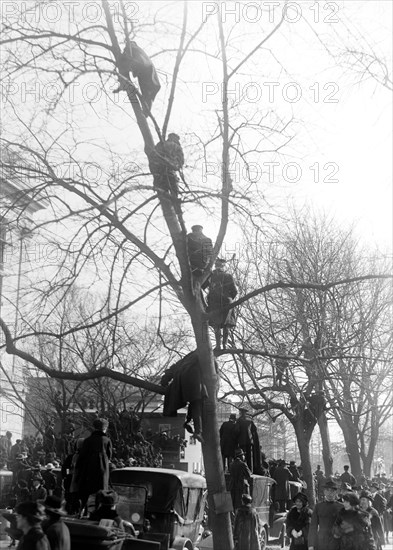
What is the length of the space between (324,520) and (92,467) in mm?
3798

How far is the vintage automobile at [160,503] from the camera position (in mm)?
13164

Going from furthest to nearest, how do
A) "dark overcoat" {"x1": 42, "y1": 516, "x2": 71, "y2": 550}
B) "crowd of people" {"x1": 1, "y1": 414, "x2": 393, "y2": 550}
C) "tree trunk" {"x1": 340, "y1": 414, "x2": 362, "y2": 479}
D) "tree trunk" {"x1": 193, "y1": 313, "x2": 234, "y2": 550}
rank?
"tree trunk" {"x1": 340, "y1": 414, "x2": 362, "y2": 479} → "tree trunk" {"x1": 193, "y1": 313, "x2": 234, "y2": 550} → "crowd of people" {"x1": 1, "y1": 414, "x2": 393, "y2": 550} → "dark overcoat" {"x1": 42, "y1": 516, "x2": 71, "y2": 550}

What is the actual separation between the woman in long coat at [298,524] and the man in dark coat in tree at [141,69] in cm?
751

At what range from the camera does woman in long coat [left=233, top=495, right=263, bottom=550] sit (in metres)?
14.1

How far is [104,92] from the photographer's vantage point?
11.4m

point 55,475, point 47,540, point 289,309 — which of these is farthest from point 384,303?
point 47,540

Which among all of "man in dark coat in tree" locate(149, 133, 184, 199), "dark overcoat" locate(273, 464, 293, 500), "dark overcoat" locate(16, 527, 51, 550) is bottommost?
"dark overcoat" locate(16, 527, 51, 550)

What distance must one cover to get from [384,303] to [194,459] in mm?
23383

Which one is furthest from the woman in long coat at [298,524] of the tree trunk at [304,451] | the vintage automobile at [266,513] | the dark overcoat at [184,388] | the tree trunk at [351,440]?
the tree trunk at [351,440]

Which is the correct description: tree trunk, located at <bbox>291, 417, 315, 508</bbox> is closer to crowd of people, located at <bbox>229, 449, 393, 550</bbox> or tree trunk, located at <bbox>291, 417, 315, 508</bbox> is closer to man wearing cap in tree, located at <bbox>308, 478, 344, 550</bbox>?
crowd of people, located at <bbox>229, 449, 393, 550</bbox>

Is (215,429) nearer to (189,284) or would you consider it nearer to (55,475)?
(189,284)

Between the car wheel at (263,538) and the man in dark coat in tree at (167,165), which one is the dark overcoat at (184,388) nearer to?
the man in dark coat in tree at (167,165)

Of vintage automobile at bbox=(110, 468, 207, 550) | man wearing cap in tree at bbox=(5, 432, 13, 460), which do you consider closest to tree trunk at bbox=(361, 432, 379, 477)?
man wearing cap in tree at bbox=(5, 432, 13, 460)

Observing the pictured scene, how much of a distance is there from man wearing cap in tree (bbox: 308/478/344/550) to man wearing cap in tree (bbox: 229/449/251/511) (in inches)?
147
